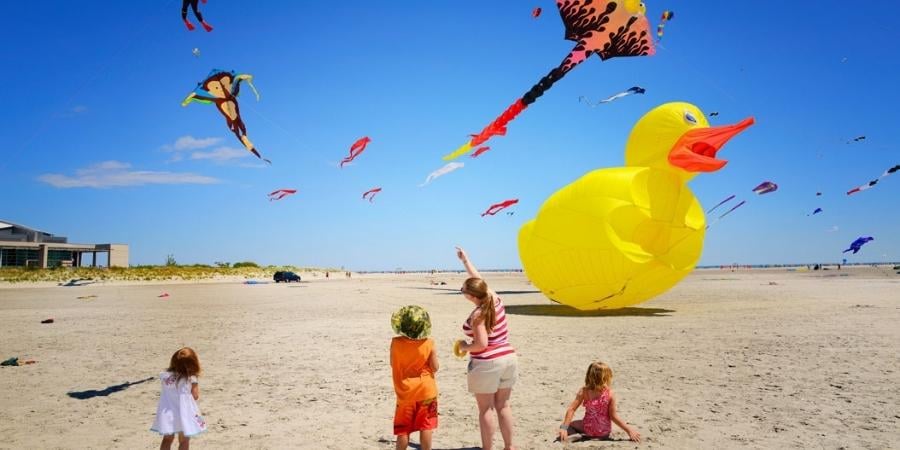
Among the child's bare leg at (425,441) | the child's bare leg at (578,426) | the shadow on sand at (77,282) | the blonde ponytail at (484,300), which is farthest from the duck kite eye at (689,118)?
the shadow on sand at (77,282)

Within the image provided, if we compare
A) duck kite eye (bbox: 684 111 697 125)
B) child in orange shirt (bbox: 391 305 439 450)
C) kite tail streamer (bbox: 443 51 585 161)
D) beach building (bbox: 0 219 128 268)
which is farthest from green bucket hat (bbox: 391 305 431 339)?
beach building (bbox: 0 219 128 268)

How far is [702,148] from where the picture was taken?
45.2 ft

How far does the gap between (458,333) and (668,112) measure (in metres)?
8.17

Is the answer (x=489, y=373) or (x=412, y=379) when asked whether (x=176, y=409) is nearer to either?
(x=412, y=379)

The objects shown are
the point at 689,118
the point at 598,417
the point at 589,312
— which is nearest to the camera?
the point at 598,417

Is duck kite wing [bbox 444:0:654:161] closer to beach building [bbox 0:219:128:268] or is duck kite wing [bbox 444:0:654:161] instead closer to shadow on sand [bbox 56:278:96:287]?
shadow on sand [bbox 56:278:96:287]

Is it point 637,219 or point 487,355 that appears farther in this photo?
point 637,219

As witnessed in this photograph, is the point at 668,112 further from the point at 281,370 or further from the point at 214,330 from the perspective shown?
the point at 214,330

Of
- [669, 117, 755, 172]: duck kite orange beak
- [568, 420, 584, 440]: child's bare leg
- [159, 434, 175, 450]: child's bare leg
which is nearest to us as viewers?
[159, 434, 175, 450]: child's bare leg

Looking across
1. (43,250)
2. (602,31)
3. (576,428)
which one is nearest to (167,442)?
(576,428)

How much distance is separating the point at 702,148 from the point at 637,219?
238cm

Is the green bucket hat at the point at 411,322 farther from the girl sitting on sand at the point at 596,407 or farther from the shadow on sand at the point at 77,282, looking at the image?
the shadow on sand at the point at 77,282

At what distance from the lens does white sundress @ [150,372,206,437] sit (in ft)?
14.2

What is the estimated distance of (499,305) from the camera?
15.0 ft
